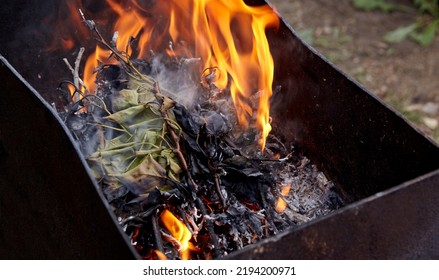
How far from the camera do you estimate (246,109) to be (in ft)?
9.59

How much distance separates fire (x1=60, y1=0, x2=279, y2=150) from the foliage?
267 centimetres

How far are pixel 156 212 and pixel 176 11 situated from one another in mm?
1373

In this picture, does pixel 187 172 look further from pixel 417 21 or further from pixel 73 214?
pixel 417 21

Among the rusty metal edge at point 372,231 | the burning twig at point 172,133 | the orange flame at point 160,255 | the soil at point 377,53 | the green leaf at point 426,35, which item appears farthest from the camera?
the green leaf at point 426,35

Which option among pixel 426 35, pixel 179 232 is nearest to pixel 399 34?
pixel 426 35

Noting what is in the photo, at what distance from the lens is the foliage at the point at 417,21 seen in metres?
5.36

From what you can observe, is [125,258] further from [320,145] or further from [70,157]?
[320,145]

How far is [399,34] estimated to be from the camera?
539cm

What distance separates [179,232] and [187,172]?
0.77 feet

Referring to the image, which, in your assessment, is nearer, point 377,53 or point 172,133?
point 172,133

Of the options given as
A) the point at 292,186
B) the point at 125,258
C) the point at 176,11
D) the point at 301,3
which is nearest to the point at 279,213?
the point at 292,186

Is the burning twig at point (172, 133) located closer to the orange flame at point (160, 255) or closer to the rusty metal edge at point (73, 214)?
the orange flame at point (160, 255)

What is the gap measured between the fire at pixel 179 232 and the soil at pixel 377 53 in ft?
9.06

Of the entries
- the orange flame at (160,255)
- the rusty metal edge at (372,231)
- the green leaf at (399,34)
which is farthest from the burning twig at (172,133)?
the green leaf at (399,34)
